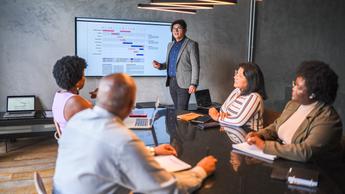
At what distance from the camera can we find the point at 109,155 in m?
1.12

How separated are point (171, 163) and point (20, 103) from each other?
3.35m

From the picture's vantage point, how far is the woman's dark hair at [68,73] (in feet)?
6.95

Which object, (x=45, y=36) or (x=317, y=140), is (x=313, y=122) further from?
(x=45, y=36)

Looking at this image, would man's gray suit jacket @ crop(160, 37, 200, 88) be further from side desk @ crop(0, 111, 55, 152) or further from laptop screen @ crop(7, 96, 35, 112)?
laptop screen @ crop(7, 96, 35, 112)

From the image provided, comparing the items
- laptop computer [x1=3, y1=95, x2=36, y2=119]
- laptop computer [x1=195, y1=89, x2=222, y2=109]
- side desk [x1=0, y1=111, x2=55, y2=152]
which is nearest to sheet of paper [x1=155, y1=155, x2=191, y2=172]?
laptop computer [x1=195, y1=89, x2=222, y2=109]

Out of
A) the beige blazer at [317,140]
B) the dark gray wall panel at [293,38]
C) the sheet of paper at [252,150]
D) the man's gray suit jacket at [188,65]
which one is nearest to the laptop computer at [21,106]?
the man's gray suit jacket at [188,65]

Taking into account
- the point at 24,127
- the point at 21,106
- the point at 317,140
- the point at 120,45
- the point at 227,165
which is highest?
the point at 120,45

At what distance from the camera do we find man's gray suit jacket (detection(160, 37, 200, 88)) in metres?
4.12

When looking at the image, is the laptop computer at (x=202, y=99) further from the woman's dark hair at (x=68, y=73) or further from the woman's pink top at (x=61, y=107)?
the woman's pink top at (x=61, y=107)

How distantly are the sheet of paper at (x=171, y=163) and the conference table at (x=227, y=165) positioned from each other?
5 cm

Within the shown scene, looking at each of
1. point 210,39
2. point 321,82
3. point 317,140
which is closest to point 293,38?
point 210,39

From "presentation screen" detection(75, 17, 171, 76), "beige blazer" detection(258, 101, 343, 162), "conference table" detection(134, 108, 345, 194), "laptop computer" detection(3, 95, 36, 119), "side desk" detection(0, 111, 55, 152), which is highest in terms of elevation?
"presentation screen" detection(75, 17, 171, 76)

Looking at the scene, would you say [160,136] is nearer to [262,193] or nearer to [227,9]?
[262,193]

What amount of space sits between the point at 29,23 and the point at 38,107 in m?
1.12
